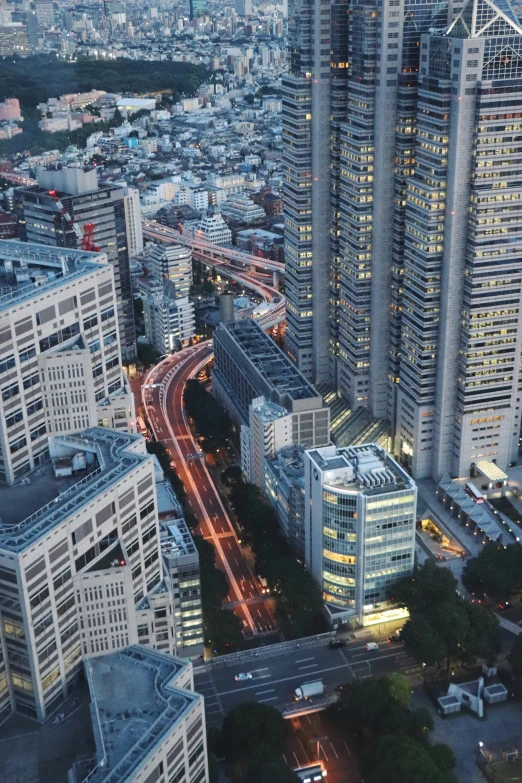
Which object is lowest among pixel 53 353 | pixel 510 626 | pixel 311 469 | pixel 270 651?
pixel 510 626

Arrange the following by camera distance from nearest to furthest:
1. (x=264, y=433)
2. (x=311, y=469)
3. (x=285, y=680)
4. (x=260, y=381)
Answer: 1. (x=285, y=680)
2. (x=311, y=469)
3. (x=264, y=433)
4. (x=260, y=381)

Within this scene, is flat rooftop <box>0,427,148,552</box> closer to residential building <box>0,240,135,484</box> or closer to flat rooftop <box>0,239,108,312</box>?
residential building <box>0,240,135,484</box>

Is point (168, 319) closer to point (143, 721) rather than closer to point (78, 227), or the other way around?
point (78, 227)

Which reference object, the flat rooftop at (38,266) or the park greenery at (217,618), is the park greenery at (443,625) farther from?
the flat rooftop at (38,266)


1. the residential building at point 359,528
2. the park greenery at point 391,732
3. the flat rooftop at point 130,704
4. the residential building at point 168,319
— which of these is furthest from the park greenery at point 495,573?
the residential building at point 168,319

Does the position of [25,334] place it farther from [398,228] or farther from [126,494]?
[398,228]

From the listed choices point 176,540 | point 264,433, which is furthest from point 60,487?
point 264,433
